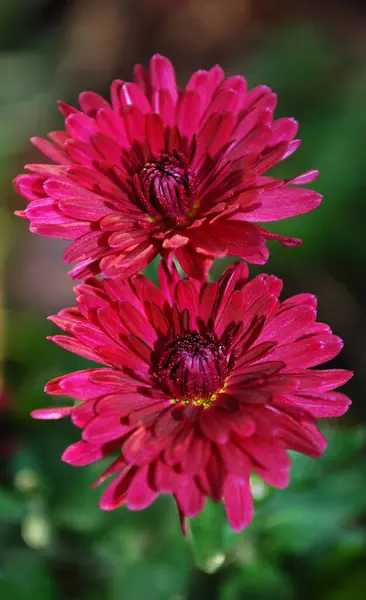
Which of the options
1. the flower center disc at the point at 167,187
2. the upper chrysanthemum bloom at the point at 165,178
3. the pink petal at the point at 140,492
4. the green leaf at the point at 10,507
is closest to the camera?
the pink petal at the point at 140,492

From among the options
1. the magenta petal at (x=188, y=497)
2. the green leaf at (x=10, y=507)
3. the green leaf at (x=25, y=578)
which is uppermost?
the magenta petal at (x=188, y=497)

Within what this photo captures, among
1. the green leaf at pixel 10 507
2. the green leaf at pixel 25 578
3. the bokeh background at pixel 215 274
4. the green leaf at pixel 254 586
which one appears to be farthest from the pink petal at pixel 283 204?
the green leaf at pixel 25 578

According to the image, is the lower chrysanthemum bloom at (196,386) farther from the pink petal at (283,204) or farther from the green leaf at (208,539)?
the green leaf at (208,539)

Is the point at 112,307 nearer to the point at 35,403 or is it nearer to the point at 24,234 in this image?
the point at 35,403

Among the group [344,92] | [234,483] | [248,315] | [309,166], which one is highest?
[344,92]

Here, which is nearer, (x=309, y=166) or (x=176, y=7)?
(x=309, y=166)

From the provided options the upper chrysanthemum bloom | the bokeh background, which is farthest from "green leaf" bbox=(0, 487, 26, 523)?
the upper chrysanthemum bloom

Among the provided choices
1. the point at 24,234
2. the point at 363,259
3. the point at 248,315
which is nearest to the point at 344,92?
the point at 363,259

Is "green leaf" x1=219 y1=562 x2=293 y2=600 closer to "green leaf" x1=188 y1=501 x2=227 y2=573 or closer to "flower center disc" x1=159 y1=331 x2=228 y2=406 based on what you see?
"green leaf" x1=188 y1=501 x2=227 y2=573
